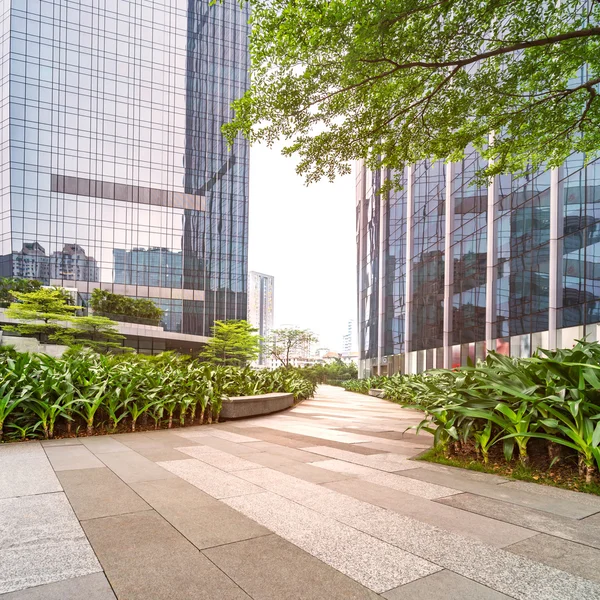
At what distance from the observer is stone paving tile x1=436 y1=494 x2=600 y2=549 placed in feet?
12.3

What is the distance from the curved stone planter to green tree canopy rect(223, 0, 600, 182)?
6036mm

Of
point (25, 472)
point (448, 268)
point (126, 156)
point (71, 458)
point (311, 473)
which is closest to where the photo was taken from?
point (25, 472)

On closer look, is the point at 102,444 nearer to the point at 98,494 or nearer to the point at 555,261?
the point at 98,494

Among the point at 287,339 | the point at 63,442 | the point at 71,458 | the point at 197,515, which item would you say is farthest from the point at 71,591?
the point at 287,339

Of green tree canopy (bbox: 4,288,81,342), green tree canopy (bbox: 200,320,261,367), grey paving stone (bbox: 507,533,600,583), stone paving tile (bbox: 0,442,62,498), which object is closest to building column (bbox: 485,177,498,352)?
green tree canopy (bbox: 200,320,261,367)

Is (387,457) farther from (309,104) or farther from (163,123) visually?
(163,123)

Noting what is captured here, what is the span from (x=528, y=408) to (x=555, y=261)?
17.8 meters

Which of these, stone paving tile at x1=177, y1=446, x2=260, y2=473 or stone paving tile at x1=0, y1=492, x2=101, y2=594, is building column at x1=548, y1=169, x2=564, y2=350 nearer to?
stone paving tile at x1=177, y1=446, x2=260, y2=473

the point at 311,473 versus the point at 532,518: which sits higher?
the point at 532,518

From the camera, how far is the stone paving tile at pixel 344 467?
239 inches

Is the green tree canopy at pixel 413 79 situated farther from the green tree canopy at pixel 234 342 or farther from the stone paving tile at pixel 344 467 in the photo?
the green tree canopy at pixel 234 342

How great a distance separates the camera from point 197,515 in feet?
13.6

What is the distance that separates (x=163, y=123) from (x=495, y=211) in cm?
6034

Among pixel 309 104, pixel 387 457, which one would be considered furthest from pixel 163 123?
pixel 387 457
